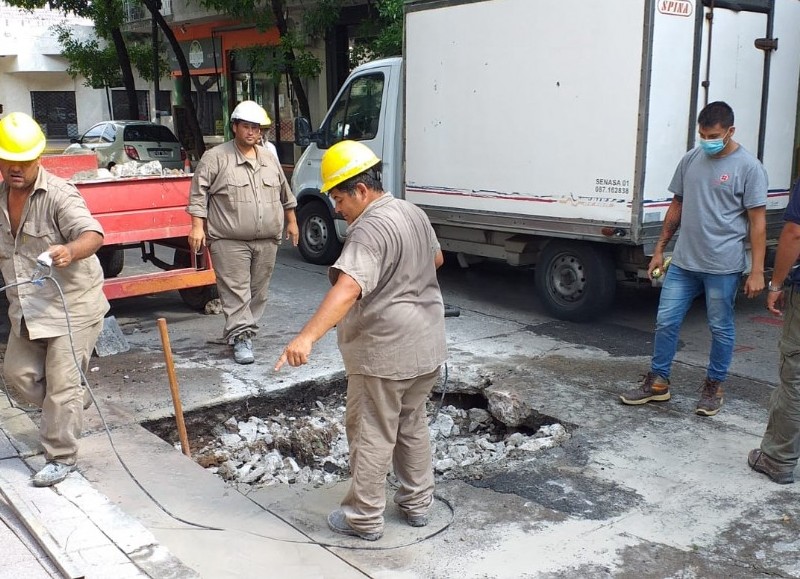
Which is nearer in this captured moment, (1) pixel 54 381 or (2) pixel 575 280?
(1) pixel 54 381

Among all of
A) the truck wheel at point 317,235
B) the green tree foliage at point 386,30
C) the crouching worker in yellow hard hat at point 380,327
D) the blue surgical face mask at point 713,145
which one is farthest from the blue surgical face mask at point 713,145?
the green tree foliage at point 386,30

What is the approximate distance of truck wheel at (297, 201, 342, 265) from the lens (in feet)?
34.4

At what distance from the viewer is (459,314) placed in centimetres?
796

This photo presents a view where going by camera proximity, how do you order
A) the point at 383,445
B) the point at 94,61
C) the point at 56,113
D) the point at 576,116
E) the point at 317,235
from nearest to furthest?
the point at 383,445
the point at 576,116
the point at 317,235
the point at 94,61
the point at 56,113

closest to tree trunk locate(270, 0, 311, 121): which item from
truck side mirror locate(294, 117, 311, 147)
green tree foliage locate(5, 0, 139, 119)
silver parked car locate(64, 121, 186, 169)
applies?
silver parked car locate(64, 121, 186, 169)

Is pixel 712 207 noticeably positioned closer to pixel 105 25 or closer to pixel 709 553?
pixel 709 553

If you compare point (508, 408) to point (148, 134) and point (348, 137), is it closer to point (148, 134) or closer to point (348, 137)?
point (348, 137)

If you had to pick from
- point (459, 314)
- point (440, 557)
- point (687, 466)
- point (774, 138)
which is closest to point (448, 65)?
point (459, 314)

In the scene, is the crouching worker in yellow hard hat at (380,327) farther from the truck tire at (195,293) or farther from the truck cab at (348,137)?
the truck cab at (348,137)

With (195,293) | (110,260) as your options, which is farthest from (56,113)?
(195,293)

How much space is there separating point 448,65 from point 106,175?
10.7 ft

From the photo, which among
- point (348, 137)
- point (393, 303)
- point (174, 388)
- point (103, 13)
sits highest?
point (103, 13)

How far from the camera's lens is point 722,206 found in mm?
5148

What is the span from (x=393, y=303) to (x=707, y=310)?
269 centimetres
